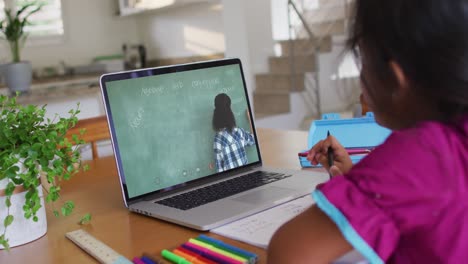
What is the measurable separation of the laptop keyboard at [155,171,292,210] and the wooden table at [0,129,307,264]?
2.9 inches

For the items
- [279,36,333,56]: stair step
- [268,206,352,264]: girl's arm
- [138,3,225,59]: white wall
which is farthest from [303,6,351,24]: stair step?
[268,206,352,264]: girl's arm

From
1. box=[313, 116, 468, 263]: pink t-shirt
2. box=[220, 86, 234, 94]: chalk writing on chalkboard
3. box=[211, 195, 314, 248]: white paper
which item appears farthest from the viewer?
box=[220, 86, 234, 94]: chalk writing on chalkboard

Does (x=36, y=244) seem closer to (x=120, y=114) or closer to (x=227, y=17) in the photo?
(x=120, y=114)

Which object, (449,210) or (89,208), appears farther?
(89,208)

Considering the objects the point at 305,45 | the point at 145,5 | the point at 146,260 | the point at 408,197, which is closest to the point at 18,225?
the point at 146,260

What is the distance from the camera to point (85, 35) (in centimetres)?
486

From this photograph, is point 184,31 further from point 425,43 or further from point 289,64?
point 425,43

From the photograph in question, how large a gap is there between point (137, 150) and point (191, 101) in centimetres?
18

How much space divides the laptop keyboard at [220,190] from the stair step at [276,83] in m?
3.84

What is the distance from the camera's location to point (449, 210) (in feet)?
1.80

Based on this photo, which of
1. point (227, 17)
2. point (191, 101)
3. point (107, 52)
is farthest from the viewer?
point (107, 52)

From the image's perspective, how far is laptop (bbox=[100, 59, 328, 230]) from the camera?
103 cm

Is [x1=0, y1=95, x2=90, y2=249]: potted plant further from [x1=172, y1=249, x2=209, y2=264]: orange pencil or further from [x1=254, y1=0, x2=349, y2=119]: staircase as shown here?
[x1=254, y1=0, x2=349, y2=119]: staircase

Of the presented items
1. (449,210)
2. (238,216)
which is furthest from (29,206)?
(449,210)
